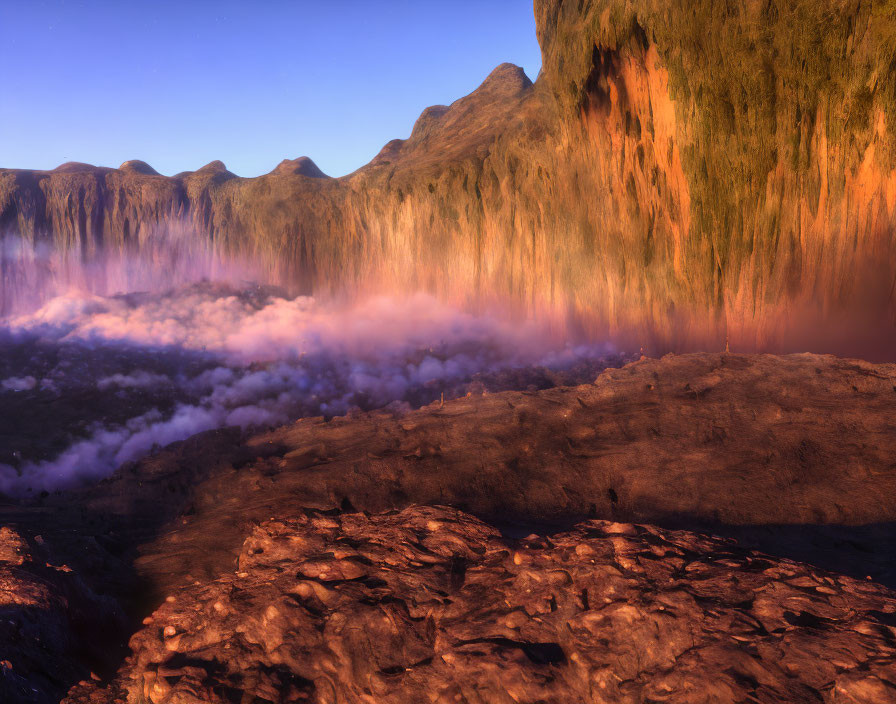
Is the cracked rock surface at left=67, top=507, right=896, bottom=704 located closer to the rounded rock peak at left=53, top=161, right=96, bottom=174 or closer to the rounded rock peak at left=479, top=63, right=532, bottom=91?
the rounded rock peak at left=479, top=63, right=532, bottom=91

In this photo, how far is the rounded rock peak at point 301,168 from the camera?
33219mm

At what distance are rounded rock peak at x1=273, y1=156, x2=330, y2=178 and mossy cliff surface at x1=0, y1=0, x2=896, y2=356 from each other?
13938 millimetres

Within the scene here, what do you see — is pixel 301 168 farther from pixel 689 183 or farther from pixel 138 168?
pixel 689 183

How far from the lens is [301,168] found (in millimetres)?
33625

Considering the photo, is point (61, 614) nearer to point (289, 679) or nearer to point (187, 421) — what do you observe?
point (289, 679)

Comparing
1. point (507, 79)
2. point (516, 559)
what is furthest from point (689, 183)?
point (507, 79)

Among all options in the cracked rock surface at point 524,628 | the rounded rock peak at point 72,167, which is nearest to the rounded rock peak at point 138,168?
the rounded rock peak at point 72,167

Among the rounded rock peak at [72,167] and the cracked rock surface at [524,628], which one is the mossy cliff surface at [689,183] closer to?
the cracked rock surface at [524,628]

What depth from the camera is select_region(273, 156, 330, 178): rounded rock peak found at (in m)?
33.2

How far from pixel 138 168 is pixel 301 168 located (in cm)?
1202

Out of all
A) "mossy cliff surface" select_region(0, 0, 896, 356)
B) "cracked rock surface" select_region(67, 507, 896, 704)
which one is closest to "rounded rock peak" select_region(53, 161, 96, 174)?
"mossy cliff surface" select_region(0, 0, 896, 356)

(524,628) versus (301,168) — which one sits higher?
(301,168)

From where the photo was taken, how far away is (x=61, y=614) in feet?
16.7


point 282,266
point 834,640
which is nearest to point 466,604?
point 834,640
